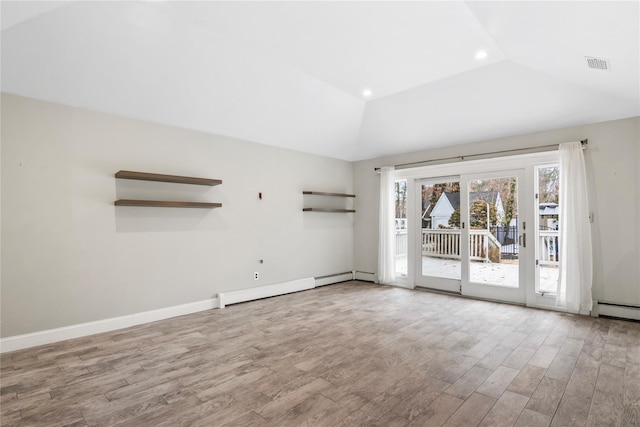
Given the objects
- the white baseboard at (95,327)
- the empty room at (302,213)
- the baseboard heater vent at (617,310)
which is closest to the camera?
the empty room at (302,213)

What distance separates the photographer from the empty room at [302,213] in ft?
7.98

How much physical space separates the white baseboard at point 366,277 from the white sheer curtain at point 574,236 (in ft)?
10.1

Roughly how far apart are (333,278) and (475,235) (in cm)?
276

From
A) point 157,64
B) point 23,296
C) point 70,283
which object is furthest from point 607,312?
point 23,296

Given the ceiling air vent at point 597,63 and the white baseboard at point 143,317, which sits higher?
the ceiling air vent at point 597,63

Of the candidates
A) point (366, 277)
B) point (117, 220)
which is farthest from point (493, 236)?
point (117, 220)

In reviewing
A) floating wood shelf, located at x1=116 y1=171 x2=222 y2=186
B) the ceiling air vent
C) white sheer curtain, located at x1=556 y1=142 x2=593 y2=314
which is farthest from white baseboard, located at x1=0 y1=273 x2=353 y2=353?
the ceiling air vent

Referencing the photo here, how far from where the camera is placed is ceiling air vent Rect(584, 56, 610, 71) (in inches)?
119

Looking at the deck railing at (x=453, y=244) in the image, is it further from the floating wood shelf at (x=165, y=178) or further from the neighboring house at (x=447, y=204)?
the floating wood shelf at (x=165, y=178)

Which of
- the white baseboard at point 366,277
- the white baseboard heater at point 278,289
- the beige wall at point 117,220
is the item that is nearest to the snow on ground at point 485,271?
the white baseboard at point 366,277

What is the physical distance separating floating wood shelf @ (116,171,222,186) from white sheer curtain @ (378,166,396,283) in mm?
3220

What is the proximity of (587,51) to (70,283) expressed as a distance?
5644mm

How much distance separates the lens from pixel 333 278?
256 inches

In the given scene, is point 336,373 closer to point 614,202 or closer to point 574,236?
point 574,236
